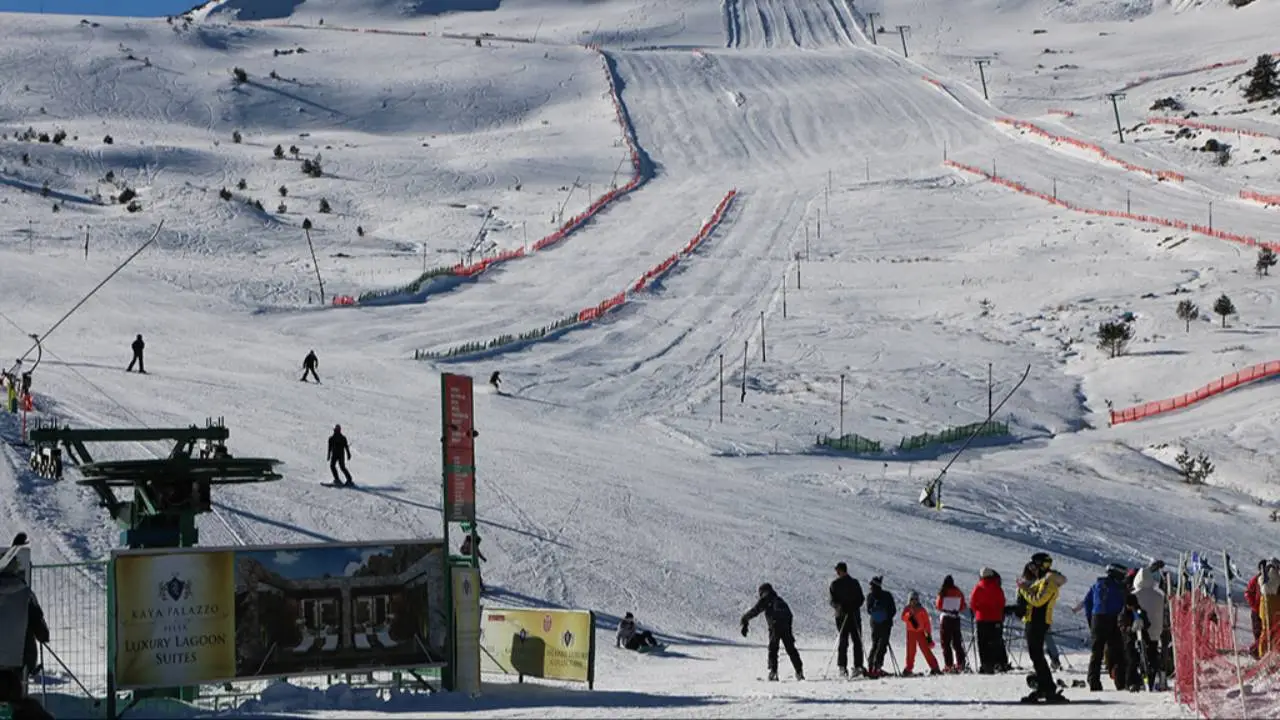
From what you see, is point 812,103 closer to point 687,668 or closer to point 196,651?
point 687,668

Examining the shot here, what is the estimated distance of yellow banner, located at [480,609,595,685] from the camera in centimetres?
1653

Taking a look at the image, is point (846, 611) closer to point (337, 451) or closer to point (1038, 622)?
point (1038, 622)

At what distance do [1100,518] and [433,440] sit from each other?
458 inches

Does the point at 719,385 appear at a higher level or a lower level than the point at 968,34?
lower

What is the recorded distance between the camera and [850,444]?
35.7 meters

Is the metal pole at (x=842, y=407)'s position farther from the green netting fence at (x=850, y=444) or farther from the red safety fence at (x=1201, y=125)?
the red safety fence at (x=1201, y=125)

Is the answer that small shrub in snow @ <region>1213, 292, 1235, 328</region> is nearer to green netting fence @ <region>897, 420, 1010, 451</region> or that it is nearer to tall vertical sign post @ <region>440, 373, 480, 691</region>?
green netting fence @ <region>897, 420, 1010, 451</region>

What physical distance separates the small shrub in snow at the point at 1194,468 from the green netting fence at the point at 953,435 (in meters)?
3.70

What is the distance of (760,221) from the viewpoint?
209 feet

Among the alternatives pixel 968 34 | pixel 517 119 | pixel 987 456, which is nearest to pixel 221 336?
pixel 987 456

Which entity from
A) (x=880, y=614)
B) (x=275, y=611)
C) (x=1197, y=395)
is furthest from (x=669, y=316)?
(x=275, y=611)

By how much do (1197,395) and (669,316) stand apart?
14002 millimetres

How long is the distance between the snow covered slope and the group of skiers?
64 centimetres

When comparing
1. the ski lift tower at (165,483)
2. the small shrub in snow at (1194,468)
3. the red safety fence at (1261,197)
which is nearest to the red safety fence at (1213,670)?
the ski lift tower at (165,483)
